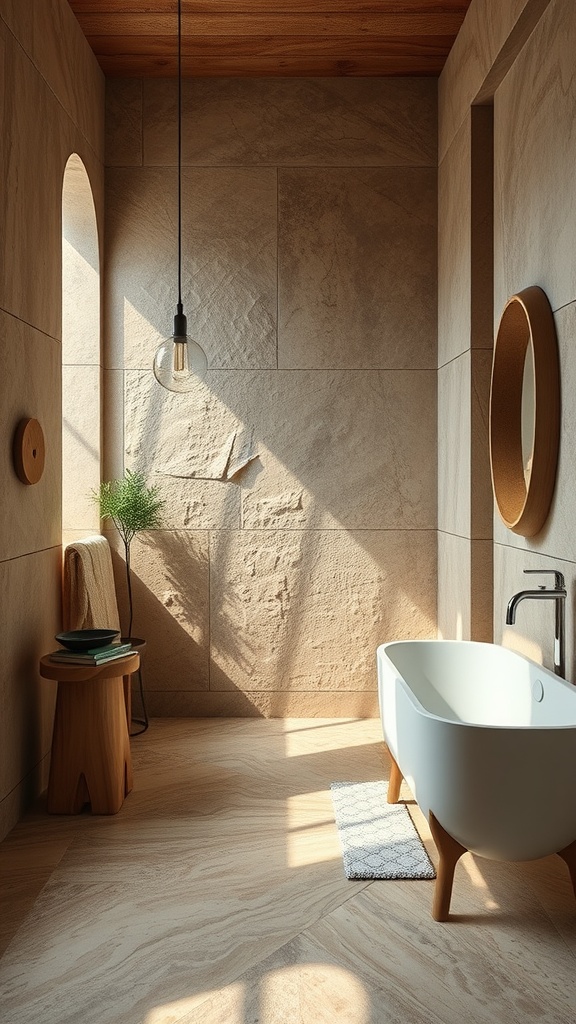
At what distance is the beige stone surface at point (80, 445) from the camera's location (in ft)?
13.6

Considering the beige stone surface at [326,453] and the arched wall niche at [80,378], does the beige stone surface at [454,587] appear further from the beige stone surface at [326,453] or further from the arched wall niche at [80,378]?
the arched wall niche at [80,378]

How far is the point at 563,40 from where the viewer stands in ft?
8.62

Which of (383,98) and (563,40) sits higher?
(383,98)

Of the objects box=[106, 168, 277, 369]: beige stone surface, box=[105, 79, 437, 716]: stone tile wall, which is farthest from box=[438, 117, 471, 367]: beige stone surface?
box=[106, 168, 277, 369]: beige stone surface

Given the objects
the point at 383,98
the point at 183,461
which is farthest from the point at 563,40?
the point at 183,461

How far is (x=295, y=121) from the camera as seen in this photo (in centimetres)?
423

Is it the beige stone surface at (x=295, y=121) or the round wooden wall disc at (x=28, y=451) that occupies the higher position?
the beige stone surface at (x=295, y=121)

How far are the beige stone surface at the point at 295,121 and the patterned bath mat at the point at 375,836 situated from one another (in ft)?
9.13

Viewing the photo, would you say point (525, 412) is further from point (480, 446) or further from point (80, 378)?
point (80, 378)

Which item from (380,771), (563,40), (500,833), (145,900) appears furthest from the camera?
(380,771)

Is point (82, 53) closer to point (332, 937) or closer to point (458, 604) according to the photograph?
point (458, 604)

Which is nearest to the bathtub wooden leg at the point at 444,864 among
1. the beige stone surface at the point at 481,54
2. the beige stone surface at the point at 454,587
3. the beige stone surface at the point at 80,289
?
the beige stone surface at the point at 454,587

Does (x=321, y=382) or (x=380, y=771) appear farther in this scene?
(x=321, y=382)

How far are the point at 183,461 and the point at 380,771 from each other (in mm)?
1678
